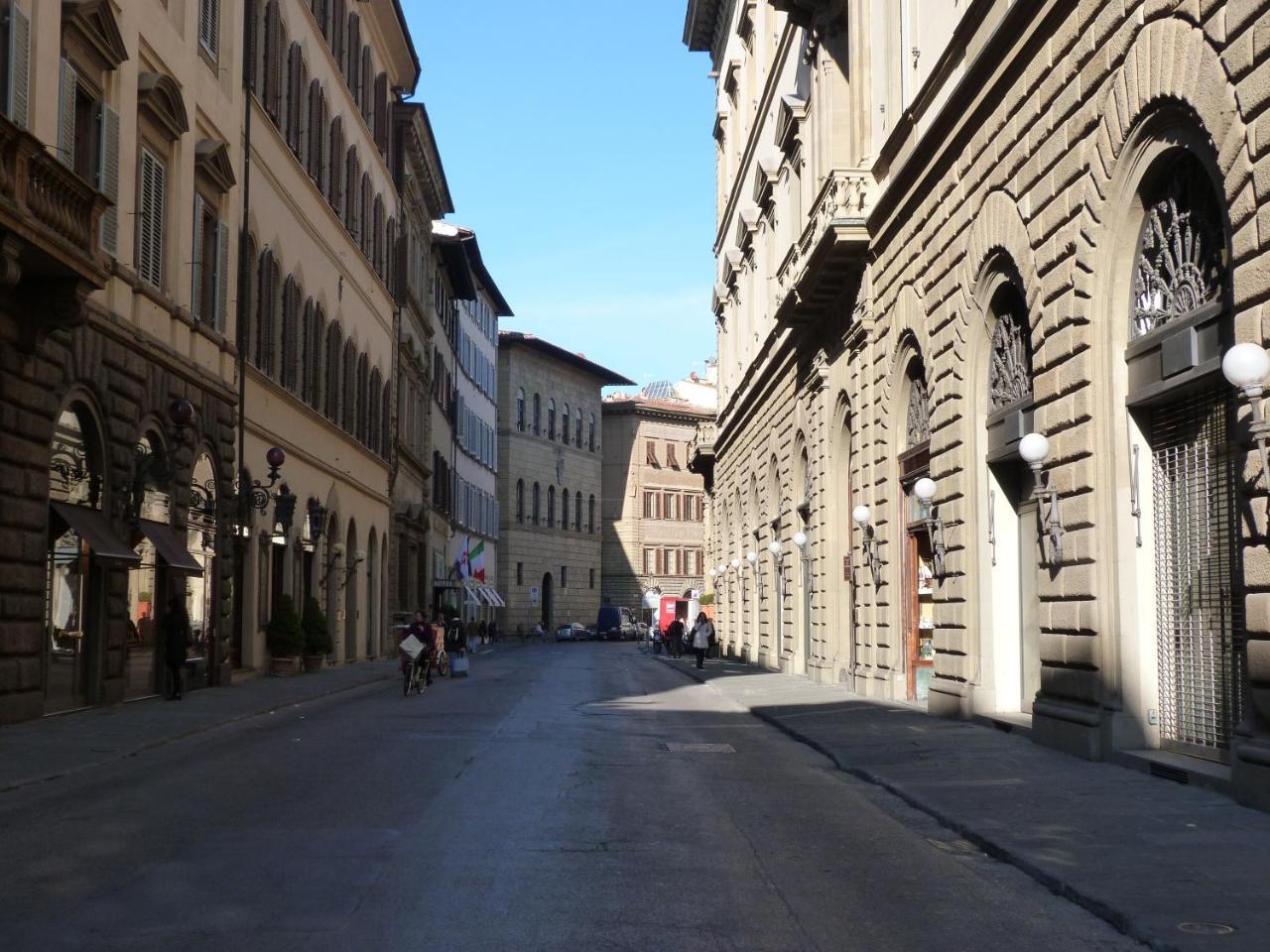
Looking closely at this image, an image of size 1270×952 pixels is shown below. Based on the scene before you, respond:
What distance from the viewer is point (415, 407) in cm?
6138

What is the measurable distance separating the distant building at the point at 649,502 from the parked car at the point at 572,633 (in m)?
13.2

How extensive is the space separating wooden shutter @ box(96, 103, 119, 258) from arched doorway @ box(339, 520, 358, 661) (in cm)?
2214

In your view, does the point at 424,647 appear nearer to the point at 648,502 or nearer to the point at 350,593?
the point at 350,593

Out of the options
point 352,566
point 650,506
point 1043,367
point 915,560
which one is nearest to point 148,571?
point 915,560

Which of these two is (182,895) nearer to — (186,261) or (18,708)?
(18,708)

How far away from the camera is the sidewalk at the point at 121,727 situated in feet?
50.0

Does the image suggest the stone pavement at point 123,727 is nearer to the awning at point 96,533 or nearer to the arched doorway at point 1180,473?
the awning at point 96,533

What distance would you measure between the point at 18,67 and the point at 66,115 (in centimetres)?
204

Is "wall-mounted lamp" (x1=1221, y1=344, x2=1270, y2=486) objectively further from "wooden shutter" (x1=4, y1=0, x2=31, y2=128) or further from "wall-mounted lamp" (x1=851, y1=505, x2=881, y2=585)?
"wall-mounted lamp" (x1=851, y1=505, x2=881, y2=585)

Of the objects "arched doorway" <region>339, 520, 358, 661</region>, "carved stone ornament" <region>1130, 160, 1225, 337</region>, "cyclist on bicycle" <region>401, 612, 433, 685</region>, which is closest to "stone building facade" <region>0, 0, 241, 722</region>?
"cyclist on bicycle" <region>401, 612, 433, 685</region>

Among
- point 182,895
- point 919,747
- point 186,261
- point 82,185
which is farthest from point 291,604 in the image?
point 182,895

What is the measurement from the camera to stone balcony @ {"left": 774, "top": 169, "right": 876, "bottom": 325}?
1075 inches

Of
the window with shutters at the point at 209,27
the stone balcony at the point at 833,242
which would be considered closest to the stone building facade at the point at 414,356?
the window with shutters at the point at 209,27

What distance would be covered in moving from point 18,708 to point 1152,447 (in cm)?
1339
